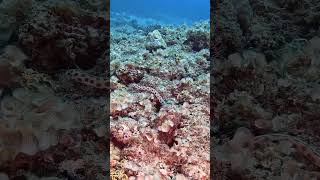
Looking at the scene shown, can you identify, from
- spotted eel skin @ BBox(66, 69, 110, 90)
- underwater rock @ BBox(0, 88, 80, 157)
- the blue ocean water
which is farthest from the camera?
the blue ocean water

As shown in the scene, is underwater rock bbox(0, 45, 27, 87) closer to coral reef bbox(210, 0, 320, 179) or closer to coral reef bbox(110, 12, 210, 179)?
coral reef bbox(110, 12, 210, 179)

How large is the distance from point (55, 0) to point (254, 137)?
115cm

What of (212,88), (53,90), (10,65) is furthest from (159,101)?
(10,65)

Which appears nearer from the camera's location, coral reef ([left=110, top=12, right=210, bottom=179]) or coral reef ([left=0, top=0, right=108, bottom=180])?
coral reef ([left=0, top=0, right=108, bottom=180])

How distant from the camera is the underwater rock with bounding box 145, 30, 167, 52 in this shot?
2.16 meters

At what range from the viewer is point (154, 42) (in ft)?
7.11

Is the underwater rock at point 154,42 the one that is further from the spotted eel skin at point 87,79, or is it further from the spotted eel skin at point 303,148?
the spotted eel skin at point 303,148

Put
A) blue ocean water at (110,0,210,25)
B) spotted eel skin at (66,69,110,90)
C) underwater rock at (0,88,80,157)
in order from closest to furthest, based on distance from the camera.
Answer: underwater rock at (0,88,80,157) < spotted eel skin at (66,69,110,90) < blue ocean water at (110,0,210,25)

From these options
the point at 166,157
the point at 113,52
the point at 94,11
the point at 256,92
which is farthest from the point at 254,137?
the point at 94,11

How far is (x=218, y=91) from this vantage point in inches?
84.7

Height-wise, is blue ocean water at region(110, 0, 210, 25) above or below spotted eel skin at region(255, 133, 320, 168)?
above

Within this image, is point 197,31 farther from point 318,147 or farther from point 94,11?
point 318,147

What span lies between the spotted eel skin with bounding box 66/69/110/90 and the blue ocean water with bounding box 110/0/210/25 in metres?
0.36

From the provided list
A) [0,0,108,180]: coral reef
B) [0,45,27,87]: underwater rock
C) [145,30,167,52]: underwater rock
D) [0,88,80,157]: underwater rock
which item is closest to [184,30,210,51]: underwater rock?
[145,30,167,52]: underwater rock
